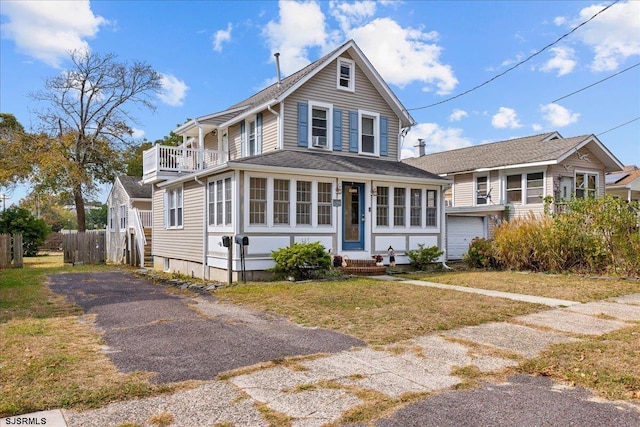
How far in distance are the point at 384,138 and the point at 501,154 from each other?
8649mm

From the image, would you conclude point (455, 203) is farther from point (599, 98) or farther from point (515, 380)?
point (515, 380)

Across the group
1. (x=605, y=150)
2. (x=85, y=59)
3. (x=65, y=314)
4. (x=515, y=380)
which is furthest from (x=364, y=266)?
(x=85, y=59)

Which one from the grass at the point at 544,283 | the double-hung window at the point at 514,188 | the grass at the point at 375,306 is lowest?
the grass at the point at 544,283

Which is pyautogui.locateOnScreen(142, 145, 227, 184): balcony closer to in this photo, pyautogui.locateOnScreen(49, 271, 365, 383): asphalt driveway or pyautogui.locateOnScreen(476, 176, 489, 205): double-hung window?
pyautogui.locateOnScreen(49, 271, 365, 383): asphalt driveway

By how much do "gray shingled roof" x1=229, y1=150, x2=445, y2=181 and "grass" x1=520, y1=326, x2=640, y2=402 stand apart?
884 cm

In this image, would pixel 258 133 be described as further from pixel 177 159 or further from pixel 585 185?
pixel 585 185

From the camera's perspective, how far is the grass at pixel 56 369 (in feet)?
12.7

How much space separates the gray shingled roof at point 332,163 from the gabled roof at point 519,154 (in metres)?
7.36

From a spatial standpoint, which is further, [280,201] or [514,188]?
[514,188]

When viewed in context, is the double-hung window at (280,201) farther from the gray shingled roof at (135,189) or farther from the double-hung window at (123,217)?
the double-hung window at (123,217)

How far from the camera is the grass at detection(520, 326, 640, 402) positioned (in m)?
4.20

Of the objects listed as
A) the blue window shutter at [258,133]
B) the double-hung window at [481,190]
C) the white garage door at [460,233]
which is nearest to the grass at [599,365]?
the blue window shutter at [258,133]

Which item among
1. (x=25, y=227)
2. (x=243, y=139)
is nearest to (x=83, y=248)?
(x=25, y=227)

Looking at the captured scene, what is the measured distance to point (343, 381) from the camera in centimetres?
437
